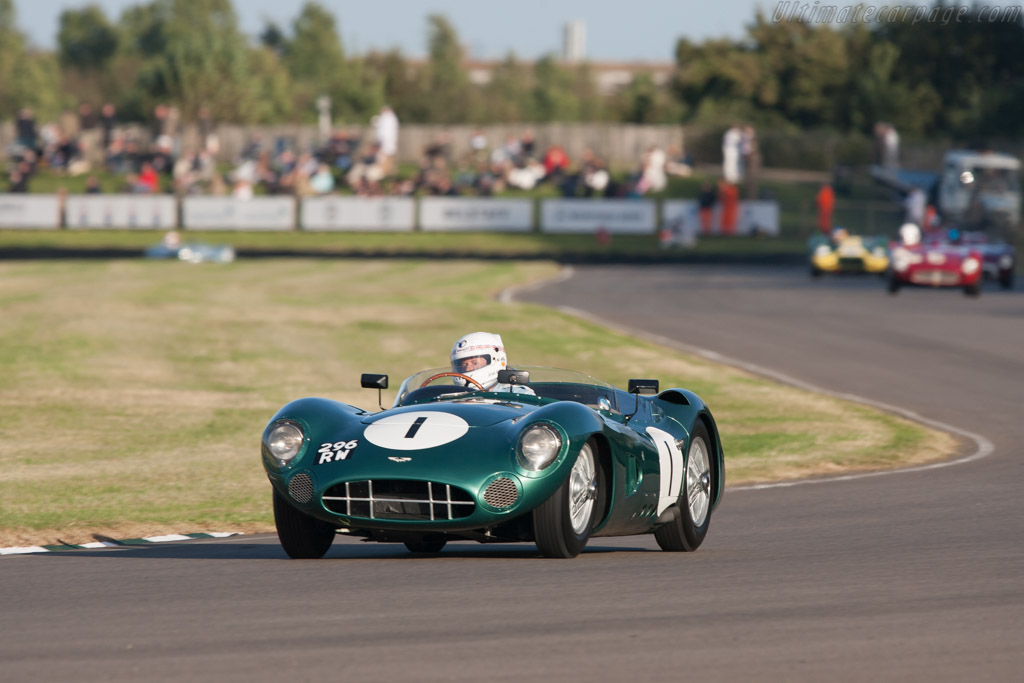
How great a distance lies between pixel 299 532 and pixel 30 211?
38.8 m

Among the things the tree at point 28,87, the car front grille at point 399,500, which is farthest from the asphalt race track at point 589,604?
the tree at point 28,87

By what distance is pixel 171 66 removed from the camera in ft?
210

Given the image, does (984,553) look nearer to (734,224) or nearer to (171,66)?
(734,224)

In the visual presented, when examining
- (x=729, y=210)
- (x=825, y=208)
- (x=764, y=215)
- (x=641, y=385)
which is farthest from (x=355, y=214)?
(x=641, y=385)

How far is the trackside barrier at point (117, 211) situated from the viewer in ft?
144

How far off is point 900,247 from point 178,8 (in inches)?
3147

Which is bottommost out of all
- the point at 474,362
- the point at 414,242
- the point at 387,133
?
the point at 414,242

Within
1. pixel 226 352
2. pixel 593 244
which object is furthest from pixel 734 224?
pixel 226 352

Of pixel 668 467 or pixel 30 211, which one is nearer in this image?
pixel 668 467

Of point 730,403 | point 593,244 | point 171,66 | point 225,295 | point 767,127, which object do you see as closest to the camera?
point 730,403

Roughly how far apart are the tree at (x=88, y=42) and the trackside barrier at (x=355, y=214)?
205ft

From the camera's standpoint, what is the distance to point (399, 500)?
6969 millimetres

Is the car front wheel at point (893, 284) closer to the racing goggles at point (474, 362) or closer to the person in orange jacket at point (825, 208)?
the person in orange jacket at point (825, 208)

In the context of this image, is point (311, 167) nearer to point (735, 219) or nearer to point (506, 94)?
point (735, 219)
